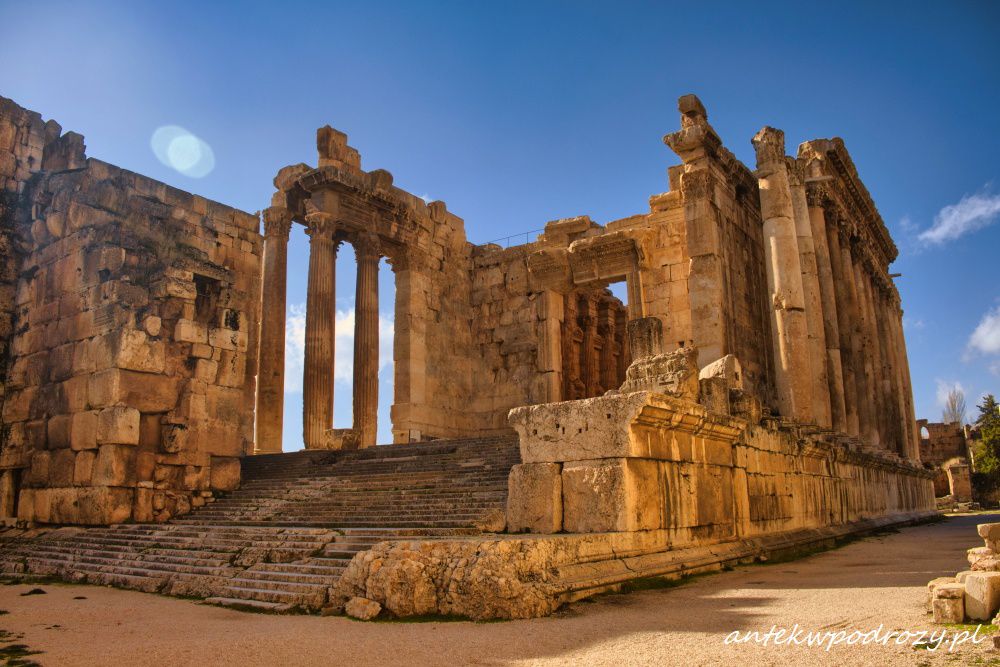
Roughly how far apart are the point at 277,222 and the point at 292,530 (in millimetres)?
12351

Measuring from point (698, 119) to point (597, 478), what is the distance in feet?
37.1

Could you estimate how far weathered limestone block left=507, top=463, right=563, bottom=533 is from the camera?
7.25 metres

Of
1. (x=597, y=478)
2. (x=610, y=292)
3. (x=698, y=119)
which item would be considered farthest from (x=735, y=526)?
(x=610, y=292)

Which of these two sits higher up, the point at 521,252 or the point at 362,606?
the point at 521,252

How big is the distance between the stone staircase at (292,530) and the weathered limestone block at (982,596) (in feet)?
13.6

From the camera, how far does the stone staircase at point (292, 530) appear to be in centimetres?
708

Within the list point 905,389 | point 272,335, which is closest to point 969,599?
point 272,335

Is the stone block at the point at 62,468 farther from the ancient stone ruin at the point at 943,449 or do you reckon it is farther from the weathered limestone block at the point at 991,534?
the ancient stone ruin at the point at 943,449

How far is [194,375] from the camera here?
37.8ft

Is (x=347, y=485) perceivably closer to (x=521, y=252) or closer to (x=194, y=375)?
(x=194, y=375)

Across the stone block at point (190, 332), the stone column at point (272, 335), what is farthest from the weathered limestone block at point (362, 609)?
the stone column at point (272, 335)

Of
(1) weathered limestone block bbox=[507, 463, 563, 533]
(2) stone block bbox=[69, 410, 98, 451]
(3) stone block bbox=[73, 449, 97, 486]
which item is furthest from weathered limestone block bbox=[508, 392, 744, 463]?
(3) stone block bbox=[73, 449, 97, 486]

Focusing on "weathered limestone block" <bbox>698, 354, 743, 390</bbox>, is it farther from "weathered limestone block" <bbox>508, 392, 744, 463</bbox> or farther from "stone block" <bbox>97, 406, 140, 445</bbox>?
"stone block" <bbox>97, 406, 140, 445</bbox>

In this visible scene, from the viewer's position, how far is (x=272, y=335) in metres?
18.5
